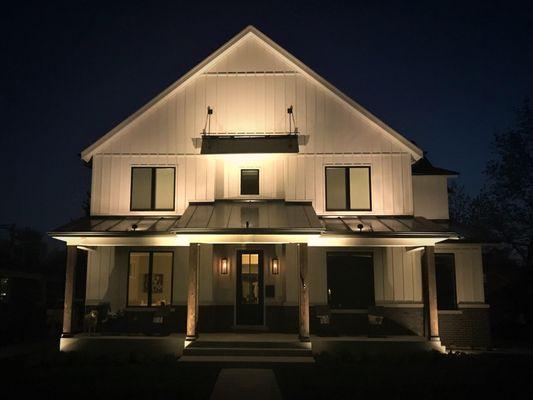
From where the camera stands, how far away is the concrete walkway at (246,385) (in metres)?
10.0

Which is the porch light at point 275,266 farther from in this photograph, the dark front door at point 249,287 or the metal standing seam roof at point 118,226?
the metal standing seam roof at point 118,226

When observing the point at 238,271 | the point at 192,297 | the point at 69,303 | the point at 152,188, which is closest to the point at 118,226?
the point at 152,188

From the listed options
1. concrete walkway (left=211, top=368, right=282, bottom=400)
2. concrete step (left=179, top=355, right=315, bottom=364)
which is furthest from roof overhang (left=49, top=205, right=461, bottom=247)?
concrete walkway (left=211, top=368, right=282, bottom=400)

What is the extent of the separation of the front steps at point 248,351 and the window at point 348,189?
16.9 feet

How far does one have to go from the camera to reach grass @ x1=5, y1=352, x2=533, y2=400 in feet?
34.0

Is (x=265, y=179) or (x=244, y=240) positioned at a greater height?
(x=265, y=179)

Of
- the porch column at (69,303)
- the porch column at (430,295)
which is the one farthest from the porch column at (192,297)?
the porch column at (430,295)

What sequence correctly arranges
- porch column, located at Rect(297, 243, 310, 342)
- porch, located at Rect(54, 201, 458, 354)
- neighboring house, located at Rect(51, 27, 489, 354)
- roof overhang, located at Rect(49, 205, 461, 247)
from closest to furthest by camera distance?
porch column, located at Rect(297, 243, 310, 342), roof overhang, located at Rect(49, 205, 461, 247), porch, located at Rect(54, 201, 458, 354), neighboring house, located at Rect(51, 27, 489, 354)

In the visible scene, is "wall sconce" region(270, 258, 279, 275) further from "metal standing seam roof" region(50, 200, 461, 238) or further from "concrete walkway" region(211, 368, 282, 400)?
"concrete walkway" region(211, 368, 282, 400)

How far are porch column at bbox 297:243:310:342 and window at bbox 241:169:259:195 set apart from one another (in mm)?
3325

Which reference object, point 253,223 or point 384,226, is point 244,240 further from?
point 384,226

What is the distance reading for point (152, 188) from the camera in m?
17.9

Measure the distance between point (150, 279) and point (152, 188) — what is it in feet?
9.77

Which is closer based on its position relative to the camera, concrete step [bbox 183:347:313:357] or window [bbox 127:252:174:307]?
concrete step [bbox 183:347:313:357]
